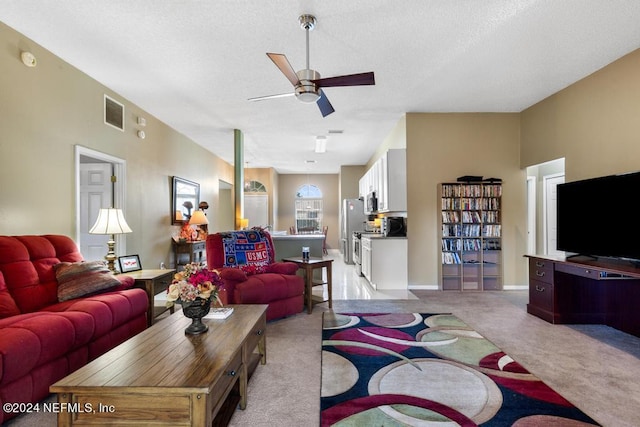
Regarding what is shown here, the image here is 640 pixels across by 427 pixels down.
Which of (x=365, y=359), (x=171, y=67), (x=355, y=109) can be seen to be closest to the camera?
(x=365, y=359)

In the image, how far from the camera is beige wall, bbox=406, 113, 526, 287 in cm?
543

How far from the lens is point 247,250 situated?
4.10 m

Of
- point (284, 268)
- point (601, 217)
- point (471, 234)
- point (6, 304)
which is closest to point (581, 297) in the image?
point (601, 217)

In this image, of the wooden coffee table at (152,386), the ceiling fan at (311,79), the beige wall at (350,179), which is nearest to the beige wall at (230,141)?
the wooden coffee table at (152,386)

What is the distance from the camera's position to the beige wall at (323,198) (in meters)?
12.1

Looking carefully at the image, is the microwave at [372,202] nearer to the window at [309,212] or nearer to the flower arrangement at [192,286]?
the window at [309,212]

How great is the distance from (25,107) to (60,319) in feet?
7.12

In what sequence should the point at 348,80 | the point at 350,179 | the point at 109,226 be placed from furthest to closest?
→ the point at 350,179 < the point at 109,226 < the point at 348,80

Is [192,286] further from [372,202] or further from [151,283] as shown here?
[372,202]

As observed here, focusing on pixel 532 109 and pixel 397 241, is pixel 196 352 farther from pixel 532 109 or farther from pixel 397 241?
pixel 532 109

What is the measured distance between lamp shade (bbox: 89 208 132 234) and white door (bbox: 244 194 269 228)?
735 centimetres

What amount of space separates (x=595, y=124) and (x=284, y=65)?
3.84 meters

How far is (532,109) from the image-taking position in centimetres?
514

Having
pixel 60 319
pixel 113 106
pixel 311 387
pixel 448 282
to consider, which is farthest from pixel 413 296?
pixel 113 106
